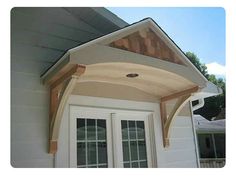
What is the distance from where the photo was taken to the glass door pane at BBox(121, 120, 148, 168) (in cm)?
254

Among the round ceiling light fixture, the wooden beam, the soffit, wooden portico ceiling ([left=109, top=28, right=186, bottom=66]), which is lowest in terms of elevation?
the wooden beam

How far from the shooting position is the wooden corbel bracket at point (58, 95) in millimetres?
1836

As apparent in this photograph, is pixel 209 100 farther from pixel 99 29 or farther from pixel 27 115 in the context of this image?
pixel 27 115

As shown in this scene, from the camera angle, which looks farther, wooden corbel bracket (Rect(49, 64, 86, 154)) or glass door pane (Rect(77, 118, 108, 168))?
glass door pane (Rect(77, 118, 108, 168))

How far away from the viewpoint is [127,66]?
2.12 metres

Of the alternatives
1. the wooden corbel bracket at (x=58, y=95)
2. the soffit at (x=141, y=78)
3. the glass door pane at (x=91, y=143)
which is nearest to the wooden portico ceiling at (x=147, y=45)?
the soffit at (x=141, y=78)

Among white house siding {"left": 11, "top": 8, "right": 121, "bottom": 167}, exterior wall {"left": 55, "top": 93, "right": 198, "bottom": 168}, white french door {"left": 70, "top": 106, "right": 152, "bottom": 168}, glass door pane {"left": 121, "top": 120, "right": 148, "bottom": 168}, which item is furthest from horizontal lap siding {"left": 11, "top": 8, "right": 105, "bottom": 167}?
glass door pane {"left": 121, "top": 120, "right": 148, "bottom": 168}

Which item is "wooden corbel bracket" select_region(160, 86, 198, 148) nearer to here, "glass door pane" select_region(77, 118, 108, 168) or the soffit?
the soffit

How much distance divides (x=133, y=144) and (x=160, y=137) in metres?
0.31

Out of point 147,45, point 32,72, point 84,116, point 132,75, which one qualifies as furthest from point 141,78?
point 32,72

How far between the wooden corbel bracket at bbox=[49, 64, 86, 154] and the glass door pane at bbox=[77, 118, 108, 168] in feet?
0.91

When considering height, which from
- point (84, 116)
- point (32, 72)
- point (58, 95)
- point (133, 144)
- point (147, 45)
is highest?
point (147, 45)

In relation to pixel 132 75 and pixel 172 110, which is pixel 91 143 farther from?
pixel 172 110
